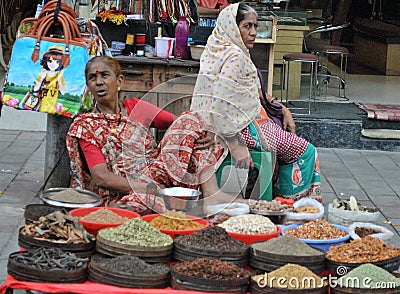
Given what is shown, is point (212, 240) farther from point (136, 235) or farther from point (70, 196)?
point (70, 196)

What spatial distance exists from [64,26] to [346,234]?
215 cm

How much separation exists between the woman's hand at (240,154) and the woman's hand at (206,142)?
0.75 feet

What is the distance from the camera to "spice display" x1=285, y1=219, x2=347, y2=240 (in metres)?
4.09

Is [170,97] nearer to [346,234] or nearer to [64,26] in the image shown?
[64,26]

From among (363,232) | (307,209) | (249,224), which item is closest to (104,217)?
(249,224)

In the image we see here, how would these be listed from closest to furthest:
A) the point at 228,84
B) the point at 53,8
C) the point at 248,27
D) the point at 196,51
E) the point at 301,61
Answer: the point at 53,8
the point at 228,84
the point at 248,27
the point at 196,51
the point at 301,61

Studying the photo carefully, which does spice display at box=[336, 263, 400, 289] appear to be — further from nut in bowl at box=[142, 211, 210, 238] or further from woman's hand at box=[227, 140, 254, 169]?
woman's hand at box=[227, 140, 254, 169]

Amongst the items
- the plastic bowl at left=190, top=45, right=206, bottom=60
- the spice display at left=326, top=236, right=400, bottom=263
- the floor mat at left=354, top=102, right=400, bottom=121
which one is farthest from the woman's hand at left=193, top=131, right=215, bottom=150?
the floor mat at left=354, top=102, right=400, bottom=121

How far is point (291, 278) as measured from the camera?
3498 millimetres

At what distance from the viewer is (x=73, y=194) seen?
14.7ft

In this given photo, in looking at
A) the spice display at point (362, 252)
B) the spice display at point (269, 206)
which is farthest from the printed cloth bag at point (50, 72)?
the spice display at point (362, 252)

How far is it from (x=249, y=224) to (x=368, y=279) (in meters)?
0.79

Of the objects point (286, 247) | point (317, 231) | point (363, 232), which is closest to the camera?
point (286, 247)

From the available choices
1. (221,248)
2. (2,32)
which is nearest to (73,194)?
(221,248)
